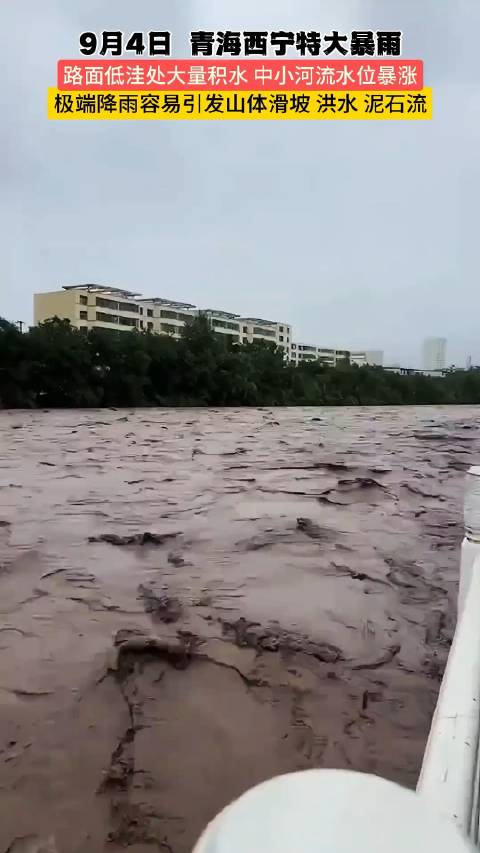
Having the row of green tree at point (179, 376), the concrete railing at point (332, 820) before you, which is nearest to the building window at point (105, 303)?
the row of green tree at point (179, 376)

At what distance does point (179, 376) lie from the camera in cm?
424

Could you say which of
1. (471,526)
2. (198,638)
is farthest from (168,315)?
(471,526)

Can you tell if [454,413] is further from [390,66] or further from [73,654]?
[73,654]

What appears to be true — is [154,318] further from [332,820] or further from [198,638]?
[332,820]

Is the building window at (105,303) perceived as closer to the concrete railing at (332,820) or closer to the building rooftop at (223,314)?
the building rooftop at (223,314)

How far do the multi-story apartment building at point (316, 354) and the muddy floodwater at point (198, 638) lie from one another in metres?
1.17

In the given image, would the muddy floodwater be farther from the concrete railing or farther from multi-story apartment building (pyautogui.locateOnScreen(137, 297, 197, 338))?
multi-story apartment building (pyautogui.locateOnScreen(137, 297, 197, 338))

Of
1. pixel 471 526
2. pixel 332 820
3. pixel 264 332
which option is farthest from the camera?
pixel 264 332

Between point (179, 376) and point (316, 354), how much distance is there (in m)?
1.00

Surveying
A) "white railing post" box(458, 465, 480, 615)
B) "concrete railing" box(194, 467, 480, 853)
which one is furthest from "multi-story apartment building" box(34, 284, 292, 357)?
"concrete railing" box(194, 467, 480, 853)

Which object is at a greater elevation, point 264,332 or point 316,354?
point 264,332

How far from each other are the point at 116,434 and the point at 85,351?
2.15ft

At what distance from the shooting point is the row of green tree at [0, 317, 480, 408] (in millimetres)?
3945

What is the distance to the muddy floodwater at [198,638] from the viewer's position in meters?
0.90
